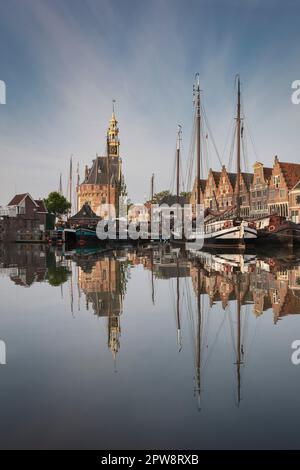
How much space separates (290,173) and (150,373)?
62.0 m

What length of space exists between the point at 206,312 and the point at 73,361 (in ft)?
13.7

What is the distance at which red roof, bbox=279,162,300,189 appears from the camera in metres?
61.0

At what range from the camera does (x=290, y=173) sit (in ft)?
203

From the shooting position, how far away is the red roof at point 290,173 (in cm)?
6097

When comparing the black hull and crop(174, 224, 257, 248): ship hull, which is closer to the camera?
crop(174, 224, 257, 248): ship hull

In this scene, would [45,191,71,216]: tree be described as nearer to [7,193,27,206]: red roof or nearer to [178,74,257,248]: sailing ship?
[7,193,27,206]: red roof

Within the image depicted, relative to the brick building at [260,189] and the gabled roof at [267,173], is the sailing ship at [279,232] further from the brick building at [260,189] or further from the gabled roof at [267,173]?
the gabled roof at [267,173]

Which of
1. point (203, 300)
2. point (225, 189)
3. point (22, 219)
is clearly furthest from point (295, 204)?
point (22, 219)

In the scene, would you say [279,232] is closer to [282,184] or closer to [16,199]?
[282,184]

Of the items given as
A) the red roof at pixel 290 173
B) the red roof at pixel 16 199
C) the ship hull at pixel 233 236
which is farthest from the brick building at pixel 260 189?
the red roof at pixel 16 199

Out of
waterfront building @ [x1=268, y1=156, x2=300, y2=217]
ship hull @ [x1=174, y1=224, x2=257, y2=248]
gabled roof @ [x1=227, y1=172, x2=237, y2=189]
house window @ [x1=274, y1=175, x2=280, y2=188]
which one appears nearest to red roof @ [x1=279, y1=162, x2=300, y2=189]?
waterfront building @ [x1=268, y1=156, x2=300, y2=217]

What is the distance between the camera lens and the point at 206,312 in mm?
9352

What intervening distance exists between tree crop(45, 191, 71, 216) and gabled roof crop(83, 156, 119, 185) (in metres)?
16.6

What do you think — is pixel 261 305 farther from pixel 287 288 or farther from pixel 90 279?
pixel 90 279
